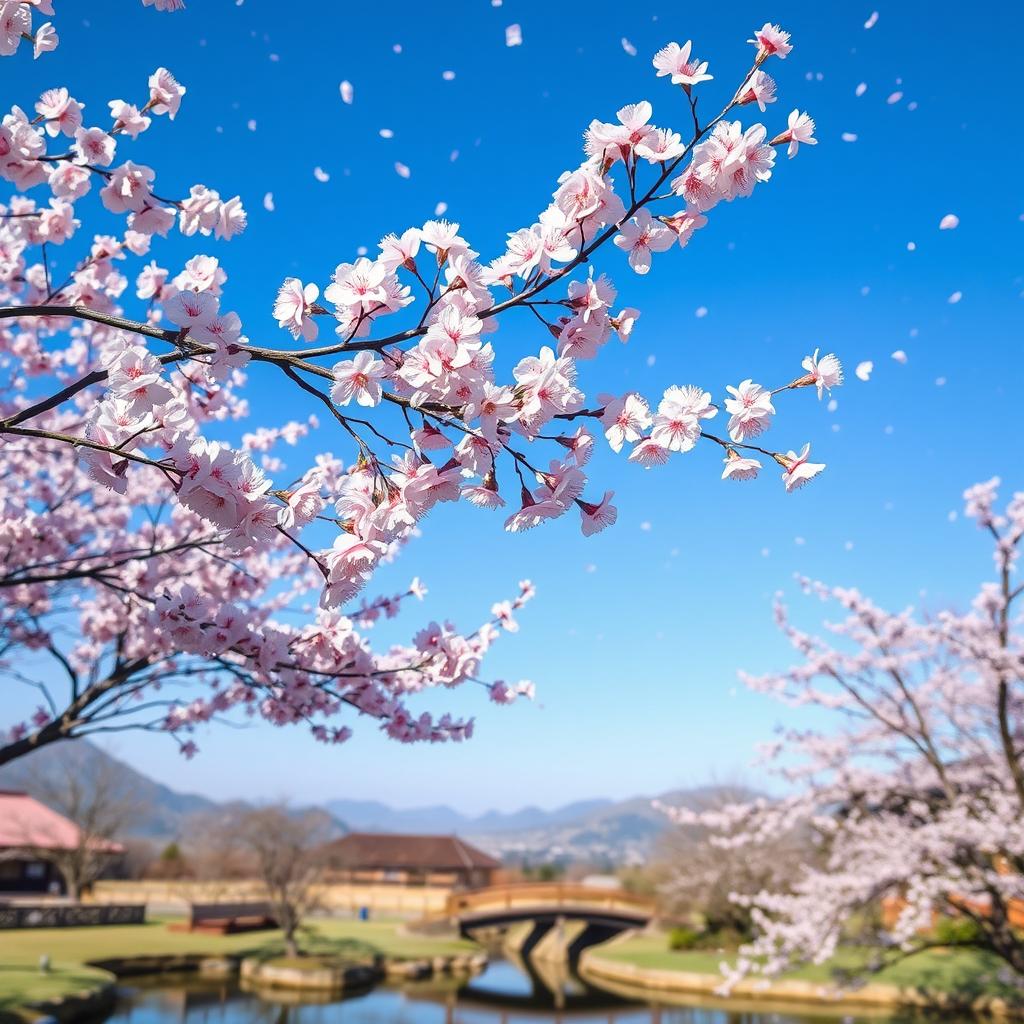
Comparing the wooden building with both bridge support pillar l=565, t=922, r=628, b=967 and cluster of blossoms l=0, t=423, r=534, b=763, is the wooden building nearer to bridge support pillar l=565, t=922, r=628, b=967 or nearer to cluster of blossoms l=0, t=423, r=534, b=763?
bridge support pillar l=565, t=922, r=628, b=967

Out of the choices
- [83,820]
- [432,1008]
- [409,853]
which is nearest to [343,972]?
[432,1008]

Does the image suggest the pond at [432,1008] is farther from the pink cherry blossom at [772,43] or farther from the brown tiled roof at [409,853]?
the brown tiled roof at [409,853]

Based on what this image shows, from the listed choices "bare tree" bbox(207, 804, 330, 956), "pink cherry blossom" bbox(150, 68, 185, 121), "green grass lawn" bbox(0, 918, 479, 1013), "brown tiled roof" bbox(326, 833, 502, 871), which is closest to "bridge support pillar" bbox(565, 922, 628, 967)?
"green grass lawn" bbox(0, 918, 479, 1013)

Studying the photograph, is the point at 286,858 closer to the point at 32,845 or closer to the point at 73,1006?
the point at 73,1006

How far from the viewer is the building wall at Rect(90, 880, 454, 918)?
29672 millimetres

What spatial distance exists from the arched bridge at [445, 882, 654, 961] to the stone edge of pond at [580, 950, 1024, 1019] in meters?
6.63

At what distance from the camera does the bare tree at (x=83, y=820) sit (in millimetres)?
28438

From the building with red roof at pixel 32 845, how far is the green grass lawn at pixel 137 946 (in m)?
5.02

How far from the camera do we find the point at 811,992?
57.9ft

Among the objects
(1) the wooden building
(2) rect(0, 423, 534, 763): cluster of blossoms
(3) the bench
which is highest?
(2) rect(0, 423, 534, 763): cluster of blossoms

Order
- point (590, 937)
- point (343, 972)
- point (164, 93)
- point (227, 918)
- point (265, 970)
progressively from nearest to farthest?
point (164, 93) → point (265, 970) → point (343, 972) → point (227, 918) → point (590, 937)

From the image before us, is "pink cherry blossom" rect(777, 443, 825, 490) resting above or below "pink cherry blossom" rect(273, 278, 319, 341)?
below

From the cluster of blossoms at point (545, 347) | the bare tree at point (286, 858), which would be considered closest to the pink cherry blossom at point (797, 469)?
the cluster of blossoms at point (545, 347)

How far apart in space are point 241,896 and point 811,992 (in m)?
20.3
